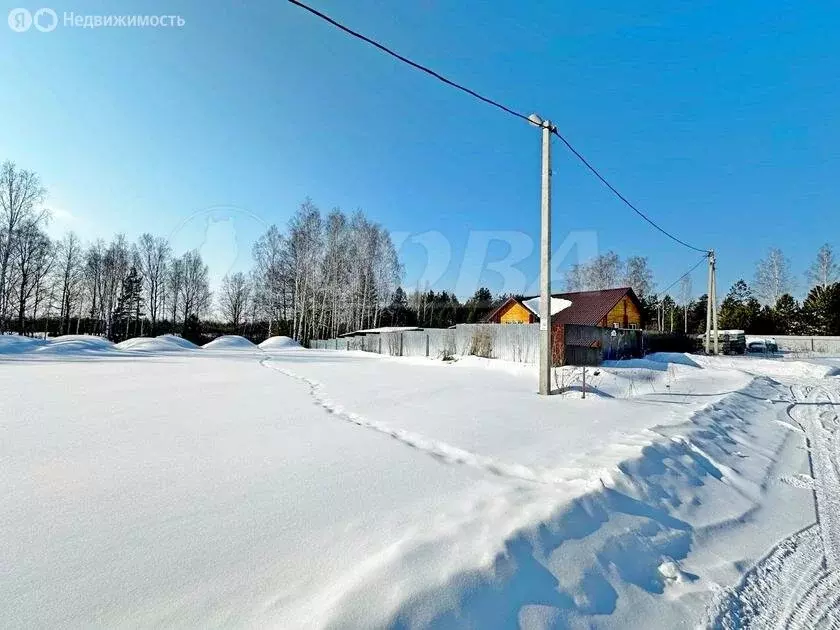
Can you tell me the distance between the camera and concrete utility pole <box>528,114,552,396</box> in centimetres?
571

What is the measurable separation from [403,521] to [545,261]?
4851 mm

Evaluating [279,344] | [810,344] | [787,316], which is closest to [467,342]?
[279,344]

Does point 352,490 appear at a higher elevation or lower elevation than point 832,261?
lower

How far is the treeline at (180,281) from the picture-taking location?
23.1 metres

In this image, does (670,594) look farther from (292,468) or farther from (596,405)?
(596,405)

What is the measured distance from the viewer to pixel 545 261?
5809 millimetres

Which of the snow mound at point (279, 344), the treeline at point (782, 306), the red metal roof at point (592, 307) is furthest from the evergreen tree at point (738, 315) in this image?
the snow mound at point (279, 344)

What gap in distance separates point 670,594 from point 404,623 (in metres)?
1.24

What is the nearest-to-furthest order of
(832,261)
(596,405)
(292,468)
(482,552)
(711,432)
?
(482,552)
(292,468)
(711,432)
(596,405)
(832,261)

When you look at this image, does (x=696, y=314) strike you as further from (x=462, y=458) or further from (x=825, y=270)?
(x=462, y=458)

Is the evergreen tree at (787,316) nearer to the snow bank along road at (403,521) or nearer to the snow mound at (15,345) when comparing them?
the snow bank along road at (403,521)

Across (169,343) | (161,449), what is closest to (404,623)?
(161,449)

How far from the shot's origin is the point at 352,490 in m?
2.11

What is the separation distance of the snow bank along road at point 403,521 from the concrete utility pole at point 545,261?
1.71 meters
